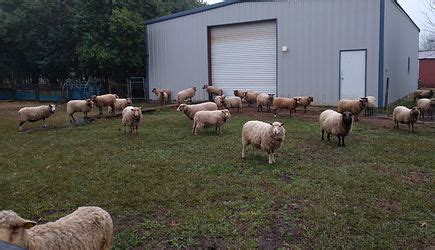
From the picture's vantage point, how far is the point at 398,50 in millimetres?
21656

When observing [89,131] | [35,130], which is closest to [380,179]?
[89,131]

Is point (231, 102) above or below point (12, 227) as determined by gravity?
above

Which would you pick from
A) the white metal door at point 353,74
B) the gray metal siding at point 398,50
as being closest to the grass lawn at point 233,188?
the white metal door at point 353,74

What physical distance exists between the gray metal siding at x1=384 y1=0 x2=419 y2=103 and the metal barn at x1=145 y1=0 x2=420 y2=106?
0.16 feet

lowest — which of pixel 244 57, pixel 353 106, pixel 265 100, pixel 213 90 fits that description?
pixel 353 106

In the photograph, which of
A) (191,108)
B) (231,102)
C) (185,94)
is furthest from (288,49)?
(191,108)

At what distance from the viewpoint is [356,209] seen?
5.69 m

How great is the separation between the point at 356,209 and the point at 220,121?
6.76 meters

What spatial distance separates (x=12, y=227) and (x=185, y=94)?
19016mm

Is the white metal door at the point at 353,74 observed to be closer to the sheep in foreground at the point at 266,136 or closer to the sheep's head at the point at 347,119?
the sheep's head at the point at 347,119

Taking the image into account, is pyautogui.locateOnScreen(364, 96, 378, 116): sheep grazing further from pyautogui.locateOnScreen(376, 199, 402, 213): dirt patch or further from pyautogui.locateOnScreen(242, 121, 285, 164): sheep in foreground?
pyautogui.locateOnScreen(376, 199, 402, 213): dirt patch

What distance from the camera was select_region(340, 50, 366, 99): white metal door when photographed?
1770 centimetres

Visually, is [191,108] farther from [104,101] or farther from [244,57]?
[244,57]

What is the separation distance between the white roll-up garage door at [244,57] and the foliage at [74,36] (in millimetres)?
5590
